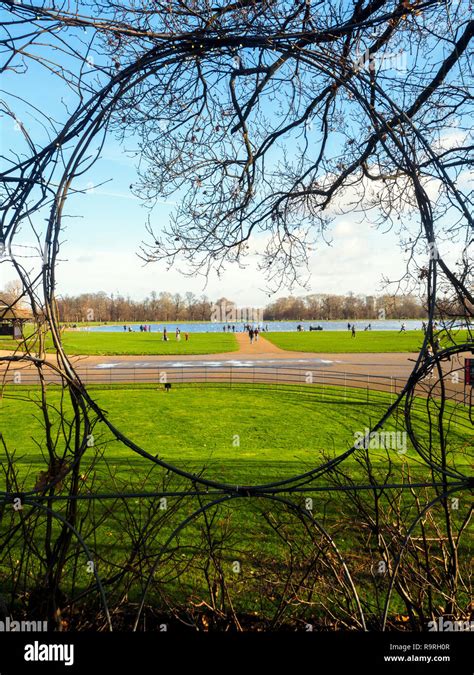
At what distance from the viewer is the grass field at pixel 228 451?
14.3 feet

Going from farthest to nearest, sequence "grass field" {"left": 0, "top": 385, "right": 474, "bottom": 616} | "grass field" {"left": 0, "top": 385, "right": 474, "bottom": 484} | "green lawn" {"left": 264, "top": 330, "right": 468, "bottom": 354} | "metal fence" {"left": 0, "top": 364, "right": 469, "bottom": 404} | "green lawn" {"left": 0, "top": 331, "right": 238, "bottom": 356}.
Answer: "green lawn" {"left": 264, "top": 330, "right": 468, "bottom": 354}, "green lawn" {"left": 0, "top": 331, "right": 238, "bottom": 356}, "metal fence" {"left": 0, "top": 364, "right": 469, "bottom": 404}, "grass field" {"left": 0, "top": 385, "right": 474, "bottom": 484}, "grass field" {"left": 0, "top": 385, "right": 474, "bottom": 616}

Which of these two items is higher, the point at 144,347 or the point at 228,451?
the point at 144,347

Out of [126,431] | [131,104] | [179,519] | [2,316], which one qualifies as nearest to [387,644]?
[2,316]

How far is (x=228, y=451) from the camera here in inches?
418

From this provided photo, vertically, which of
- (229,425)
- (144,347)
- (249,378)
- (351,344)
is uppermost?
(351,344)

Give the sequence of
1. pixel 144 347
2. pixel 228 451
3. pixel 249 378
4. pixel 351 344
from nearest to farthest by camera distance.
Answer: pixel 228 451 → pixel 249 378 → pixel 144 347 → pixel 351 344

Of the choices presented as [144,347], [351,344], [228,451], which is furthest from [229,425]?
[351,344]

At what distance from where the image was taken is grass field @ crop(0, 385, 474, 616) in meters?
4.34

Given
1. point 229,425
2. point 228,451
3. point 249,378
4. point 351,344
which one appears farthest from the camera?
point 351,344

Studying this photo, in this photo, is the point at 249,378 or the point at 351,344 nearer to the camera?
the point at 249,378

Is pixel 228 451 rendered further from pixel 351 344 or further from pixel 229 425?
pixel 351 344

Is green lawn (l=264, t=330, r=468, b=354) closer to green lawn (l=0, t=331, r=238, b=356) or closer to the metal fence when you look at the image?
the metal fence

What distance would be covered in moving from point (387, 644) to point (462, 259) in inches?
70.4

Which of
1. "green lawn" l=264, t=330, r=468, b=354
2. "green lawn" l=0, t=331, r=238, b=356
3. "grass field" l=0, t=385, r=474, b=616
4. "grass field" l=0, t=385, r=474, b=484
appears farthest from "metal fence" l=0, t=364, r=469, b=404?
"green lawn" l=264, t=330, r=468, b=354
